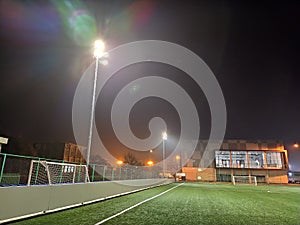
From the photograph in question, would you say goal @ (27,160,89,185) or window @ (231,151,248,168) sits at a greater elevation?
window @ (231,151,248,168)

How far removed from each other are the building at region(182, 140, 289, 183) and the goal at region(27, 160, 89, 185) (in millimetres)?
55559

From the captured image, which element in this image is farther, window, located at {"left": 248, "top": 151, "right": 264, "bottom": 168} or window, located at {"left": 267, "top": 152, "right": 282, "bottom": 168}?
window, located at {"left": 248, "top": 151, "right": 264, "bottom": 168}

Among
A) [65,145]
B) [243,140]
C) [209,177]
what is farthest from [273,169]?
[65,145]

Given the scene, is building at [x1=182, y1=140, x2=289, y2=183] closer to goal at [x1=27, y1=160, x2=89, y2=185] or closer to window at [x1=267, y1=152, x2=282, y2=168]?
window at [x1=267, y1=152, x2=282, y2=168]

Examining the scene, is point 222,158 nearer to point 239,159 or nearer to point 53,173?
point 239,159

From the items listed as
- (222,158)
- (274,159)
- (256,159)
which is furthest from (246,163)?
(274,159)

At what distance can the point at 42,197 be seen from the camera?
8078mm

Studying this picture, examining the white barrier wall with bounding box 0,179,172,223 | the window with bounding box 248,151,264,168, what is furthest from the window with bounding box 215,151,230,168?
the white barrier wall with bounding box 0,179,172,223

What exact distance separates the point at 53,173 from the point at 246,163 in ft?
208

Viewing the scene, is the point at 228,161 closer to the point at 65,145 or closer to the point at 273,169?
the point at 273,169

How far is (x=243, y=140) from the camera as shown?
67.2 metres

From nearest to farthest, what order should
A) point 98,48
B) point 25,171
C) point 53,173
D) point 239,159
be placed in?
point 53,173 < point 25,171 < point 98,48 < point 239,159

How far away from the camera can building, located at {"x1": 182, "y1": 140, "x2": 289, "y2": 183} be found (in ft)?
206

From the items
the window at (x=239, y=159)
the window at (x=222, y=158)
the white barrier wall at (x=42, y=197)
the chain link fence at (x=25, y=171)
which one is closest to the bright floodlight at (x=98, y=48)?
the chain link fence at (x=25, y=171)
